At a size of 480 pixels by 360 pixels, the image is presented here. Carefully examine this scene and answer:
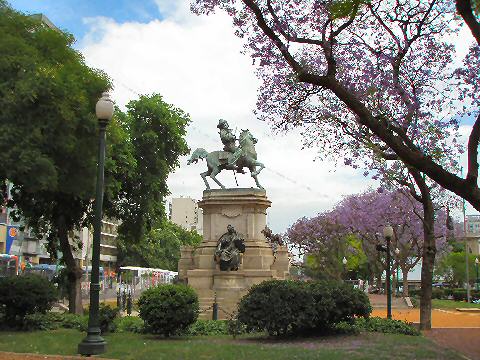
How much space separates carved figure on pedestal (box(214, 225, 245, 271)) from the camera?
2534 cm

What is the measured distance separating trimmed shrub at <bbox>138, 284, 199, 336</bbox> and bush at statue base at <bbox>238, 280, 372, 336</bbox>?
128 centimetres

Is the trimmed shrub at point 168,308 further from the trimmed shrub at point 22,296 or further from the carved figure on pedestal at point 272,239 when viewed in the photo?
the carved figure on pedestal at point 272,239

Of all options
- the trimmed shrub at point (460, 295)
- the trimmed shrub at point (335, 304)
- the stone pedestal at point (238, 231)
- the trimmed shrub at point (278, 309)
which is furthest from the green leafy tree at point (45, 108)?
the trimmed shrub at point (460, 295)

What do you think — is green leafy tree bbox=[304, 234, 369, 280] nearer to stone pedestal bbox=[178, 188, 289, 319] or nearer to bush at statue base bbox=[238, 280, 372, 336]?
stone pedestal bbox=[178, 188, 289, 319]

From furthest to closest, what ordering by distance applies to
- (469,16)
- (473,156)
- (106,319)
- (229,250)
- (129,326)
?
(229,250), (129,326), (106,319), (473,156), (469,16)

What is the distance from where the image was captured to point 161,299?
47.0 feet

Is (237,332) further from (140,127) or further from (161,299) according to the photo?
(140,127)

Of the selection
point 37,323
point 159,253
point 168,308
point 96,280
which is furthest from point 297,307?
point 159,253

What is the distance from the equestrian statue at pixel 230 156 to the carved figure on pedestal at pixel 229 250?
2956 millimetres

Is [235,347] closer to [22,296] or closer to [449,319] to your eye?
[22,296]

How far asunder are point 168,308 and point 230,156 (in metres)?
14.7

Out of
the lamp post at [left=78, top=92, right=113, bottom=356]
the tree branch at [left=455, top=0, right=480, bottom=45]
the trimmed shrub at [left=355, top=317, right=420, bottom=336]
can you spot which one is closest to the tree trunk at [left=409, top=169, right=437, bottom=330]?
the trimmed shrub at [left=355, top=317, right=420, bottom=336]

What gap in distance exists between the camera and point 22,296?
15383 mm

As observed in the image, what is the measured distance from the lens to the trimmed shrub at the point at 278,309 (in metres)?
13.8
